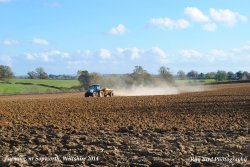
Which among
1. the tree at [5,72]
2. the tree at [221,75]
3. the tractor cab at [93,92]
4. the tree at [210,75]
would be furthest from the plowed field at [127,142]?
the tree at [210,75]

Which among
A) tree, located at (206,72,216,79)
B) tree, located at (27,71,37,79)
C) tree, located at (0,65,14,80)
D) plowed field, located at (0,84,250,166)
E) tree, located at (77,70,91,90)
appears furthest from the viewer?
tree, located at (206,72,216,79)

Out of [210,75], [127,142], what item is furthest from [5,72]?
[127,142]

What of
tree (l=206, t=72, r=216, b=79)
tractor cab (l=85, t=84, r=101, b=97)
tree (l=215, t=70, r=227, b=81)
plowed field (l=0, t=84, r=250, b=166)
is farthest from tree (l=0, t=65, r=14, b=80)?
tree (l=206, t=72, r=216, b=79)

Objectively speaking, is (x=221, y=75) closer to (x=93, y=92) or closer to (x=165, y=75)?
(x=165, y=75)

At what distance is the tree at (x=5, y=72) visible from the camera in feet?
343

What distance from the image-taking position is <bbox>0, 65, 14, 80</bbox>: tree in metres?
105

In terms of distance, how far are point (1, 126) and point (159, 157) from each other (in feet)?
34.7

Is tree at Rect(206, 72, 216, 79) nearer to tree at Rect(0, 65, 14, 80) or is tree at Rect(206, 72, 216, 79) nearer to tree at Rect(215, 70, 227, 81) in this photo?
tree at Rect(215, 70, 227, 81)

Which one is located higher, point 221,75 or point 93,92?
point 221,75

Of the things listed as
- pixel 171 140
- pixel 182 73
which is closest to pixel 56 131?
pixel 171 140

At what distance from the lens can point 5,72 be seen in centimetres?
10681

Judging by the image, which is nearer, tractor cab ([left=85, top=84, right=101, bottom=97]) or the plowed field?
the plowed field

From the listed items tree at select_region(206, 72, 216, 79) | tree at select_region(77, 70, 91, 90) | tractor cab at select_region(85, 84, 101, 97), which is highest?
tree at select_region(206, 72, 216, 79)

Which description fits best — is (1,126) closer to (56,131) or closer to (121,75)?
(56,131)
